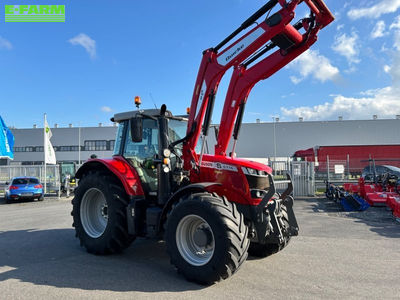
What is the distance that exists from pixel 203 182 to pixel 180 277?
1.43 meters

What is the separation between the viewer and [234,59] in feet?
16.1

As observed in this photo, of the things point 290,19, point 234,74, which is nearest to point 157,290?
point 234,74

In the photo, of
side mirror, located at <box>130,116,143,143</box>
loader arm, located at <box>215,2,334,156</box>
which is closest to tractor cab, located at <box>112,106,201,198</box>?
side mirror, located at <box>130,116,143,143</box>

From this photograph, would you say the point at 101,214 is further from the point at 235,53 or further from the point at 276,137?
the point at 276,137

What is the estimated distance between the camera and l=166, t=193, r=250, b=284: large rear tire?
3.99 m

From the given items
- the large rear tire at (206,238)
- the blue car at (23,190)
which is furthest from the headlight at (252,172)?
the blue car at (23,190)

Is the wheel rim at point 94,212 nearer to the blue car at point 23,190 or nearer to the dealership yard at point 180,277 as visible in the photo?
the dealership yard at point 180,277

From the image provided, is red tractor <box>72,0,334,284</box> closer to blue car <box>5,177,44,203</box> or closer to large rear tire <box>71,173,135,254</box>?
large rear tire <box>71,173,135,254</box>

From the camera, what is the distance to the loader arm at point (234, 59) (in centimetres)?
446

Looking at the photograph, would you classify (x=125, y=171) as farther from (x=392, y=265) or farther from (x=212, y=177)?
(x=392, y=265)

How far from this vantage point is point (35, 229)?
8.27m

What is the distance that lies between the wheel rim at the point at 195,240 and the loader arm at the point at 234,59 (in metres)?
1.03

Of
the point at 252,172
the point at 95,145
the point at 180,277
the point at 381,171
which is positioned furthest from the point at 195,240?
the point at 95,145

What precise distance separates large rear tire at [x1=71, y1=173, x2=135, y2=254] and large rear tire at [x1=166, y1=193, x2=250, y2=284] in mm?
1334
